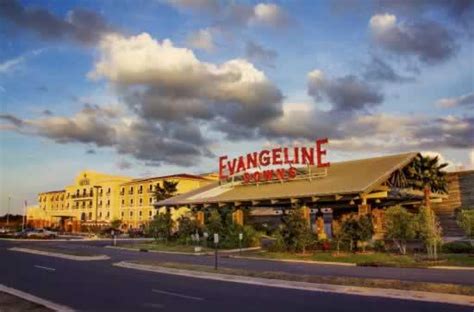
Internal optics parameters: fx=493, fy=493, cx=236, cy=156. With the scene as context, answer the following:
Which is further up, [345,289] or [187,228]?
[187,228]

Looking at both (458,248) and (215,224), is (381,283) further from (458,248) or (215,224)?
(215,224)

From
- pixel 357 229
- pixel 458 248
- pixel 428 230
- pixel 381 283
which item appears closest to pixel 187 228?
pixel 357 229

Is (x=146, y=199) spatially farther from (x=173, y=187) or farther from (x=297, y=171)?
(x=297, y=171)

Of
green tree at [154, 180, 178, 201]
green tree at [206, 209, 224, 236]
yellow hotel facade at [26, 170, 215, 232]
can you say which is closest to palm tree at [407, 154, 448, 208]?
green tree at [206, 209, 224, 236]

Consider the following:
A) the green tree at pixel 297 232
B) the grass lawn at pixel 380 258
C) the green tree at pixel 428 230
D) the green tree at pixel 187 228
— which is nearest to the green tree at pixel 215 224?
the green tree at pixel 187 228

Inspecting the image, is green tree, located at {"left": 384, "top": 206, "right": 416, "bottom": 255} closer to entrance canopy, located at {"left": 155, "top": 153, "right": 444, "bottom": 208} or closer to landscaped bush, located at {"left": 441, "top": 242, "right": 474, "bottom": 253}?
landscaped bush, located at {"left": 441, "top": 242, "right": 474, "bottom": 253}

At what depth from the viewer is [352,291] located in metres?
18.4

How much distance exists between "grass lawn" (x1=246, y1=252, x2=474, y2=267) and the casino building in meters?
5.67

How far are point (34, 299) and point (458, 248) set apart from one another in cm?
3107

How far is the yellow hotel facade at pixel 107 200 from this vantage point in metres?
114

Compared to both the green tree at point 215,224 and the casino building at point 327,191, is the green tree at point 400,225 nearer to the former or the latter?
the casino building at point 327,191

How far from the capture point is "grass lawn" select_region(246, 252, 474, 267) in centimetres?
2967

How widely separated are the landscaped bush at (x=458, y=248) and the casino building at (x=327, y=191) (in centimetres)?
717

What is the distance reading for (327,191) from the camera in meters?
44.6
